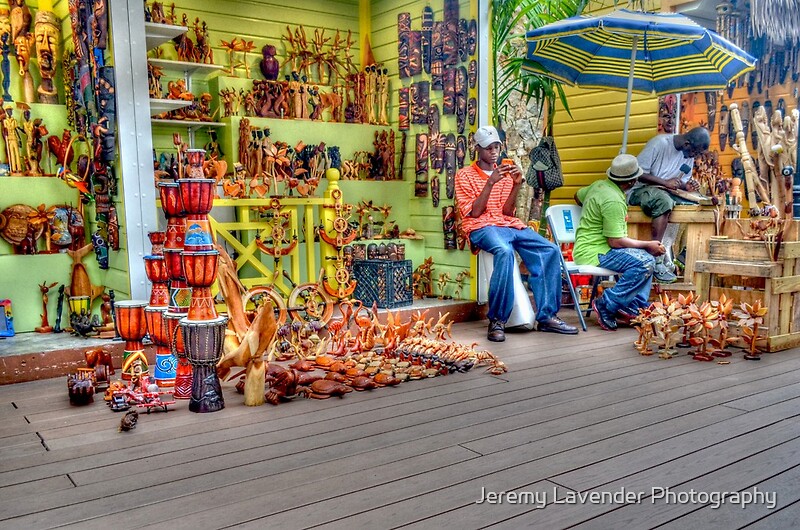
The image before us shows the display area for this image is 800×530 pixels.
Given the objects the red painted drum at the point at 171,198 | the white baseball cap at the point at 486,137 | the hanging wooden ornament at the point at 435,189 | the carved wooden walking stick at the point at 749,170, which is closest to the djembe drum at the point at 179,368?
the red painted drum at the point at 171,198

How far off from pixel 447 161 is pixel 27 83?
3448 mm

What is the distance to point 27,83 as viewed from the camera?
5.24 m

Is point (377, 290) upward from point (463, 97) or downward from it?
downward

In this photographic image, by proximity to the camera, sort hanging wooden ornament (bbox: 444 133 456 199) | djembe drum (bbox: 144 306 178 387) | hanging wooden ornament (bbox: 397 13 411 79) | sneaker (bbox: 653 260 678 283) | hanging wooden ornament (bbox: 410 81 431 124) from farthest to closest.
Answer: hanging wooden ornament (bbox: 397 13 411 79)
hanging wooden ornament (bbox: 410 81 431 124)
hanging wooden ornament (bbox: 444 133 456 199)
sneaker (bbox: 653 260 678 283)
djembe drum (bbox: 144 306 178 387)

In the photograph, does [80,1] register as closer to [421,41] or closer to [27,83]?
[27,83]

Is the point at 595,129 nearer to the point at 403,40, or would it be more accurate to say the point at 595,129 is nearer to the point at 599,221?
the point at 403,40

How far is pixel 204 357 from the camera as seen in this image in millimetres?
3199

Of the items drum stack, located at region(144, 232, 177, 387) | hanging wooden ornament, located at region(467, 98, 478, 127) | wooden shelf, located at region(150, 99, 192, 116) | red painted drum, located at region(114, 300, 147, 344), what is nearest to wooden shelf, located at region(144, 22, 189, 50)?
wooden shelf, located at region(150, 99, 192, 116)

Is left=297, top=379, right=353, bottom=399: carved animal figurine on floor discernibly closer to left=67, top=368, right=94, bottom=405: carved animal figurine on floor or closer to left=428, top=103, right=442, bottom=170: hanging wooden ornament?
left=67, top=368, right=94, bottom=405: carved animal figurine on floor

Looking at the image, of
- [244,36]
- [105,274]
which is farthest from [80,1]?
[244,36]

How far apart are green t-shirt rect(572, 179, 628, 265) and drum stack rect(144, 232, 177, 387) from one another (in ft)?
10.5

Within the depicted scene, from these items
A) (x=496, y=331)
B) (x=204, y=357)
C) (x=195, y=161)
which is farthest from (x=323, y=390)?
A: (x=496, y=331)

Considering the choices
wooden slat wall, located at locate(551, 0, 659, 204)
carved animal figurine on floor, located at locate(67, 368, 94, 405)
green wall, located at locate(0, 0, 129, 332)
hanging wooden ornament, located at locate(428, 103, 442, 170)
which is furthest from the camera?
wooden slat wall, located at locate(551, 0, 659, 204)

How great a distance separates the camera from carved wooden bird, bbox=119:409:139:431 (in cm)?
296
